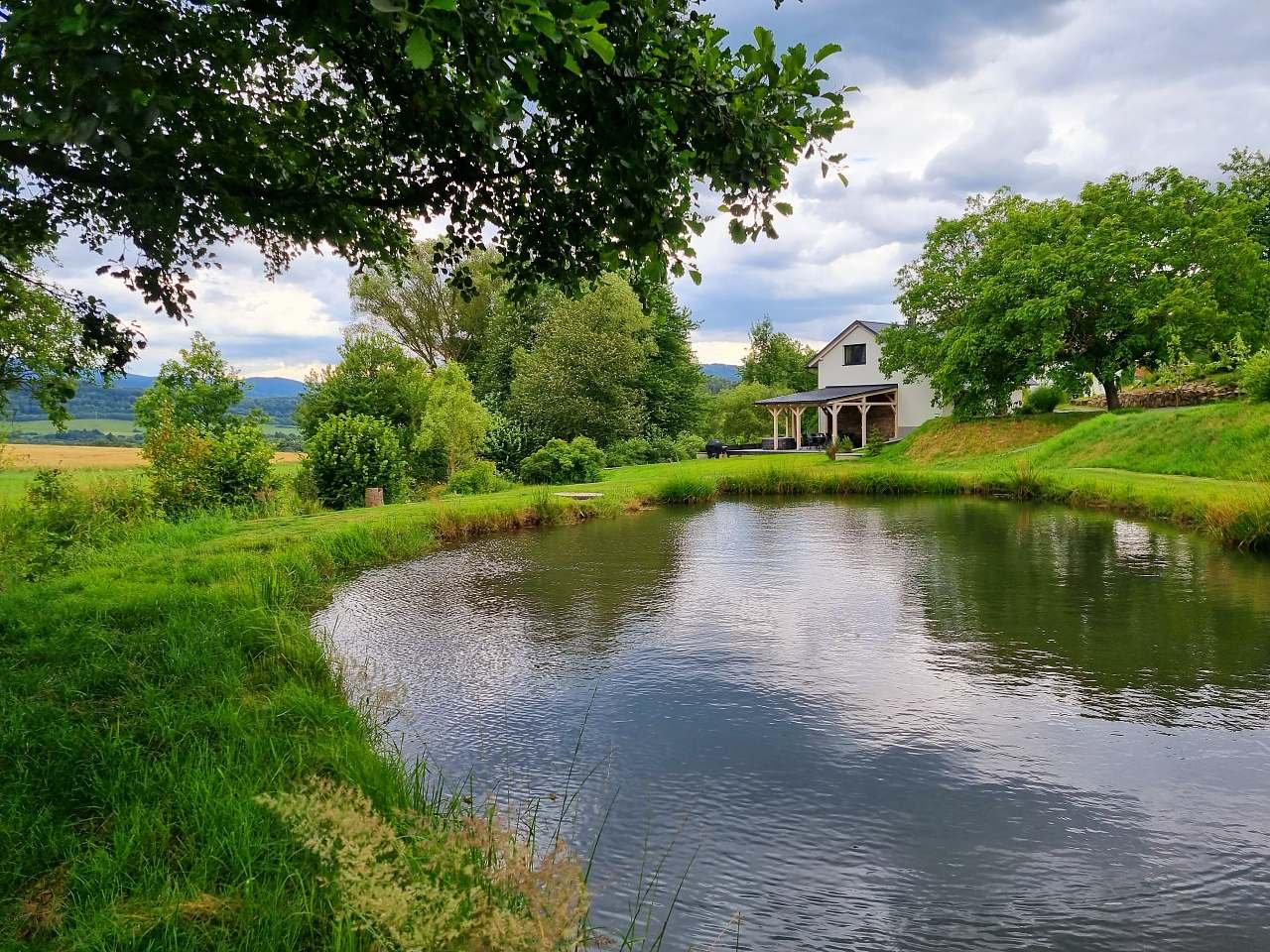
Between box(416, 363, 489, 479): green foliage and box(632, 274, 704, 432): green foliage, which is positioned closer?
box(416, 363, 489, 479): green foliage

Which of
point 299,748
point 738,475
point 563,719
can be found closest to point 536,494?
point 738,475

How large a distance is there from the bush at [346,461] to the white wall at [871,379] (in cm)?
2938

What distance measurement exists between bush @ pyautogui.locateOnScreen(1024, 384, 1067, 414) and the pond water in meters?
23.0

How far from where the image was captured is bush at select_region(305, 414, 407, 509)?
17875mm

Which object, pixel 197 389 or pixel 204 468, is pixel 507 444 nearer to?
pixel 197 389

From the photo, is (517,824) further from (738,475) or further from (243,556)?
(738,475)

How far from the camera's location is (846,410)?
44.4 metres

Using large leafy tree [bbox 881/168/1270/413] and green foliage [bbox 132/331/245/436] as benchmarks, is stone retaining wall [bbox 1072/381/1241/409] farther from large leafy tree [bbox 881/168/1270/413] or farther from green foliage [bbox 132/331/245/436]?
green foliage [bbox 132/331/245/436]

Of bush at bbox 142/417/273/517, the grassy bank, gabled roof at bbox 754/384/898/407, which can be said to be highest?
gabled roof at bbox 754/384/898/407

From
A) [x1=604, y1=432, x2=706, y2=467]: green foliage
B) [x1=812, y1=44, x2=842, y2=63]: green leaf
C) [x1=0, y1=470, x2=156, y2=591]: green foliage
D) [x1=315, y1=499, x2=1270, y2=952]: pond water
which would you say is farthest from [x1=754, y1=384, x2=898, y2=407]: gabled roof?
[x1=812, y1=44, x2=842, y2=63]: green leaf

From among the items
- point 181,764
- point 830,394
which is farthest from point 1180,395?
point 181,764

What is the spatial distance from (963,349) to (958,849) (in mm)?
30357

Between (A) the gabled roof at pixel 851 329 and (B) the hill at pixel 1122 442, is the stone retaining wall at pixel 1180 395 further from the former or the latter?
(A) the gabled roof at pixel 851 329

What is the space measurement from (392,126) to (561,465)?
719 inches
